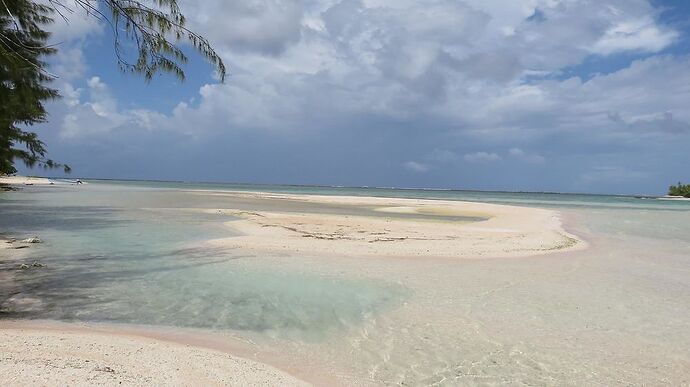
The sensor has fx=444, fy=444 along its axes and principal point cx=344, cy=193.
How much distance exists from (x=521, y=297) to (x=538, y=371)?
12.5ft

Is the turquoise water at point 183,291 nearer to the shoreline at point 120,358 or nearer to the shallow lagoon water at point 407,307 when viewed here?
the shallow lagoon water at point 407,307

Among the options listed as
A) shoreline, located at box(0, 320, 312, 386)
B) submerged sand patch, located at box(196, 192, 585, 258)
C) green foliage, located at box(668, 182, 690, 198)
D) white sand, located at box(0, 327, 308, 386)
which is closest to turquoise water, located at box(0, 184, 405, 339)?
shoreline, located at box(0, 320, 312, 386)

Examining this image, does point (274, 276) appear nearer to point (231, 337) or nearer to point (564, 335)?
point (231, 337)

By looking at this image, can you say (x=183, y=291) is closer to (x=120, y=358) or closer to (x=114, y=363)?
(x=120, y=358)

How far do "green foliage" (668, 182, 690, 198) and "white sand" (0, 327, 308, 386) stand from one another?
5344 inches

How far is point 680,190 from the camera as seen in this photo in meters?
115

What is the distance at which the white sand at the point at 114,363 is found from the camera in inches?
166

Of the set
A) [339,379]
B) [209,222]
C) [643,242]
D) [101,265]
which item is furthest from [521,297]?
[209,222]

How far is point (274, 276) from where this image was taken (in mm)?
10430

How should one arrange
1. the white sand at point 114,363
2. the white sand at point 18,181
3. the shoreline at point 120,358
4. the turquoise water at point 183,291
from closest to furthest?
the white sand at point 114,363 → the shoreline at point 120,358 → the turquoise water at point 183,291 → the white sand at point 18,181

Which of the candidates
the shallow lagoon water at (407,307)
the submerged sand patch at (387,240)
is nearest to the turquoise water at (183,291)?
the shallow lagoon water at (407,307)

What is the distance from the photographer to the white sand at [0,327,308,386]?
4215mm

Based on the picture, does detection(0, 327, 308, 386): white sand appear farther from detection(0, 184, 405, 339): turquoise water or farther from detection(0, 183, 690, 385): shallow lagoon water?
detection(0, 184, 405, 339): turquoise water

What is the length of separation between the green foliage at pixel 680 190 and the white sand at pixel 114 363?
136 m
